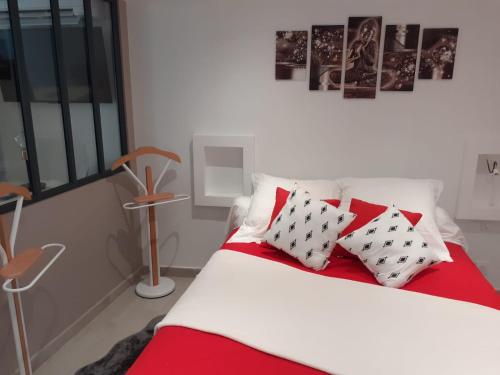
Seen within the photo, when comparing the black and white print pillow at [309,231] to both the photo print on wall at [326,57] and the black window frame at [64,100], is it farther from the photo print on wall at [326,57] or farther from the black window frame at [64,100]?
the black window frame at [64,100]

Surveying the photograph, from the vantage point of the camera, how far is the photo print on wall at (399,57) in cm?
255

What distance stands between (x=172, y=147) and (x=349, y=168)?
1362mm

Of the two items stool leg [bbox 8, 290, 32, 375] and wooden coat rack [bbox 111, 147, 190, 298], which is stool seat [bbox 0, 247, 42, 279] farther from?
wooden coat rack [bbox 111, 147, 190, 298]

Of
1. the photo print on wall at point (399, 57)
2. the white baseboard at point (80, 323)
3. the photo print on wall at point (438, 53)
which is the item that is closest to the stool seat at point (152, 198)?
the white baseboard at point (80, 323)

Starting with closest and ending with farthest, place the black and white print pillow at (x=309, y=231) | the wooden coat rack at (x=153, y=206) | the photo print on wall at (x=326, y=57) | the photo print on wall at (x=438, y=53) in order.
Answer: the black and white print pillow at (x=309, y=231) → the photo print on wall at (x=438, y=53) → the photo print on wall at (x=326, y=57) → the wooden coat rack at (x=153, y=206)

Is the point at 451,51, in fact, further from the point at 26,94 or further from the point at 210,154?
the point at 26,94

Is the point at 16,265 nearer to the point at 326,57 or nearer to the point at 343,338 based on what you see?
the point at 343,338

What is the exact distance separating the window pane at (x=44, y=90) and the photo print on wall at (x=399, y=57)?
2116 millimetres

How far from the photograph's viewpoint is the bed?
1.34m

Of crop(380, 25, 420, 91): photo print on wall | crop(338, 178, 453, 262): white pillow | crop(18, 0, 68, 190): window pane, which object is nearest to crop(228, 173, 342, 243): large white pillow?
crop(338, 178, 453, 262): white pillow

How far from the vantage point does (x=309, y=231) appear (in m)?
2.17

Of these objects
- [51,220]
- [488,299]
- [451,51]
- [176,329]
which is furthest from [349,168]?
[51,220]

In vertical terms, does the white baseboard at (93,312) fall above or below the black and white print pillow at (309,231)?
below

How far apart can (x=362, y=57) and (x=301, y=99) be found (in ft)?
1.62
